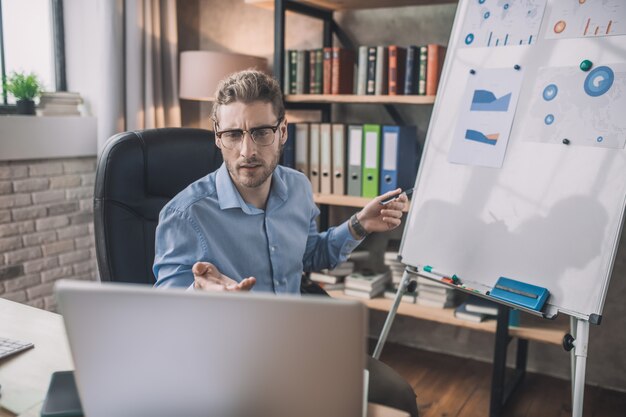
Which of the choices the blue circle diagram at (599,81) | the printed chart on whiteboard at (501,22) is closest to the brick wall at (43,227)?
the printed chart on whiteboard at (501,22)

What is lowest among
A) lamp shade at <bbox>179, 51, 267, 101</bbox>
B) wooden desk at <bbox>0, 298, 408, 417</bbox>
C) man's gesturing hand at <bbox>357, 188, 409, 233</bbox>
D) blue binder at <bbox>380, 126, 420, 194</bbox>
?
wooden desk at <bbox>0, 298, 408, 417</bbox>

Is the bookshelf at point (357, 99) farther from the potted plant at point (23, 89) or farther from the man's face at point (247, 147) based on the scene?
the potted plant at point (23, 89)

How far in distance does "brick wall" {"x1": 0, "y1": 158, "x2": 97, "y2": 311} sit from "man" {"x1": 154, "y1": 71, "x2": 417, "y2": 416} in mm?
1561

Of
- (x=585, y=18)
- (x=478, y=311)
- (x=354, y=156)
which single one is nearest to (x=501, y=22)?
(x=585, y=18)

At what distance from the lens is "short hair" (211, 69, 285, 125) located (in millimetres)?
1383

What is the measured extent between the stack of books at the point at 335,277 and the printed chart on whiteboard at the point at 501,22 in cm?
126

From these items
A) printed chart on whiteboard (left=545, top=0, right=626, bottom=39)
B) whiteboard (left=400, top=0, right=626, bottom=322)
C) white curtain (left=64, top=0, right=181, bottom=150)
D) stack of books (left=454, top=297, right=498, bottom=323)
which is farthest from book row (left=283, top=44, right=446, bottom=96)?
stack of books (left=454, top=297, right=498, bottom=323)

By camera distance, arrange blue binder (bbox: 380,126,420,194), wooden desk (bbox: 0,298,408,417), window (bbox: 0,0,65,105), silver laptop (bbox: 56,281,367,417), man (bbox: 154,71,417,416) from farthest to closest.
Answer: window (bbox: 0,0,65,105), blue binder (bbox: 380,126,420,194), man (bbox: 154,71,417,416), wooden desk (bbox: 0,298,408,417), silver laptop (bbox: 56,281,367,417)

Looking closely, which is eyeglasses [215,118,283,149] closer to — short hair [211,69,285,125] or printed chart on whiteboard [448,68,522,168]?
short hair [211,69,285,125]

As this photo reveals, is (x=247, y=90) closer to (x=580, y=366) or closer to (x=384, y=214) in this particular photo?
(x=384, y=214)

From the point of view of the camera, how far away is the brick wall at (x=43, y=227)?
8.55ft

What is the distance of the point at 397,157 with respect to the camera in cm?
244

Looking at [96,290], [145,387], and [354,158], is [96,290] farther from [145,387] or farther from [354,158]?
[354,158]

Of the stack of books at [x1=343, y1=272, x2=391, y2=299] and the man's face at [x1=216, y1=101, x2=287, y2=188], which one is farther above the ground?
the man's face at [x1=216, y1=101, x2=287, y2=188]
